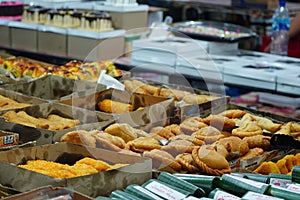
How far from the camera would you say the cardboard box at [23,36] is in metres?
5.79

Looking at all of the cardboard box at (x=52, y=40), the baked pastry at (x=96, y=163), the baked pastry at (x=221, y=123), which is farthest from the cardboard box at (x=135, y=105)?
the cardboard box at (x=52, y=40)

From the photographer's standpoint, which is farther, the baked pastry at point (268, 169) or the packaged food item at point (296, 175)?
the baked pastry at point (268, 169)

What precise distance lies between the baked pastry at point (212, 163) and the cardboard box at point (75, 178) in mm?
237

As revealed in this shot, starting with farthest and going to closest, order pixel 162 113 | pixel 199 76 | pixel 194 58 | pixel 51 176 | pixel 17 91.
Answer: pixel 194 58
pixel 199 76
pixel 17 91
pixel 162 113
pixel 51 176

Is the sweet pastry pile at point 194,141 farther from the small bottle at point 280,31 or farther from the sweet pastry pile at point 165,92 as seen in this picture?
the small bottle at point 280,31

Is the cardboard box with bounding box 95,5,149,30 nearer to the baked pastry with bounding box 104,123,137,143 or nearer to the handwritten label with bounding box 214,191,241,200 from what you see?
the baked pastry with bounding box 104,123,137,143

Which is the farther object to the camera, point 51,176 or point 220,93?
point 220,93

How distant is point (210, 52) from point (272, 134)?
9.06ft

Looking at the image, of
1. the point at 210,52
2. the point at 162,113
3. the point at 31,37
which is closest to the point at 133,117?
the point at 162,113

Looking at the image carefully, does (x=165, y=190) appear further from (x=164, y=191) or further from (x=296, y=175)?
(x=296, y=175)

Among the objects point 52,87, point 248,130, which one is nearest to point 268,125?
point 248,130

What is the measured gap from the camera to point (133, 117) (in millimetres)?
2900

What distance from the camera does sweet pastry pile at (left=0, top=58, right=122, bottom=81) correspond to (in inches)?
144

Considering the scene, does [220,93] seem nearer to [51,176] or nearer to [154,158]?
[154,158]
